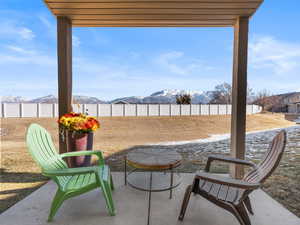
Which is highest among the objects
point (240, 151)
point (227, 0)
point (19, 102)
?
point (227, 0)

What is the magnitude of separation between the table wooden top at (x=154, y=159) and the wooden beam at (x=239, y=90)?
1102 millimetres

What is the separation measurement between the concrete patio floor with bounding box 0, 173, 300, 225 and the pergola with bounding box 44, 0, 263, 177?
769 millimetres

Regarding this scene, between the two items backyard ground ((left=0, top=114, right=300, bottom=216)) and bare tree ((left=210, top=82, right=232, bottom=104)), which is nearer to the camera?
backyard ground ((left=0, top=114, right=300, bottom=216))

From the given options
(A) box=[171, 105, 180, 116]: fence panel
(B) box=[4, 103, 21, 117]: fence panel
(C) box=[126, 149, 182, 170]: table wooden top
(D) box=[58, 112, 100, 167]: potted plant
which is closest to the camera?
(C) box=[126, 149, 182, 170]: table wooden top

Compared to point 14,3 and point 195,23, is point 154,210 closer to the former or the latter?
point 195,23

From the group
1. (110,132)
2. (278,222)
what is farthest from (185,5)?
(110,132)

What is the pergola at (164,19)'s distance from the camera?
215cm

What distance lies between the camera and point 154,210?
5.81ft

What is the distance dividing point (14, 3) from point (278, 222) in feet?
21.2

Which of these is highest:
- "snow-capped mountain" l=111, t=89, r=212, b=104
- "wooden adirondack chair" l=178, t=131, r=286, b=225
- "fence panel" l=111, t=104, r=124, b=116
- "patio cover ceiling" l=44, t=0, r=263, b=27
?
"patio cover ceiling" l=44, t=0, r=263, b=27

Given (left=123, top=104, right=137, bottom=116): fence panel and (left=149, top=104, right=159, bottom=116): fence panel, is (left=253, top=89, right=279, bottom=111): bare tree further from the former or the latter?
(left=123, top=104, right=137, bottom=116): fence panel

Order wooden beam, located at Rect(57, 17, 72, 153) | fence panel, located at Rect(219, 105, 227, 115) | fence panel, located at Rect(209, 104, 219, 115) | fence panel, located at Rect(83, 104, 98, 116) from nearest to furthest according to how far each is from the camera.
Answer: wooden beam, located at Rect(57, 17, 72, 153)
fence panel, located at Rect(83, 104, 98, 116)
fence panel, located at Rect(209, 104, 219, 115)
fence panel, located at Rect(219, 105, 227, 115)

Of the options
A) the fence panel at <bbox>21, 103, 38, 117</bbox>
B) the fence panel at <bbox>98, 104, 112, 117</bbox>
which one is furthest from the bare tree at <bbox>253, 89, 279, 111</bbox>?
the fence panel at <bbox>21, 103, 38, 117</bbox>

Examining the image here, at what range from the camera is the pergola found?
2.15 metres
